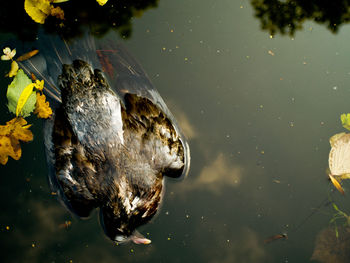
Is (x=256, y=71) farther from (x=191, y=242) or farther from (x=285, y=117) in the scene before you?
(x=191, y=242)

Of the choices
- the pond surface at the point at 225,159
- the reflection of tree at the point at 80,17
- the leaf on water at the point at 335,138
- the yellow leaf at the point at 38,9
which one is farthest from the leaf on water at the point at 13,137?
the leaf on water at the point at 335,138

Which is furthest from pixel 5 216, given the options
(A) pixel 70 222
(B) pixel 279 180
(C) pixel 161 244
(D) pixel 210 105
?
(B) pixel 279 180

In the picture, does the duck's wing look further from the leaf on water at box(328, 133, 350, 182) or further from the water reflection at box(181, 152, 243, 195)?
the leaf on water at box(328, 133, 350, 182)

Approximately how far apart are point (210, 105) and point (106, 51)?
3.79ft

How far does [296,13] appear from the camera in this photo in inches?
115

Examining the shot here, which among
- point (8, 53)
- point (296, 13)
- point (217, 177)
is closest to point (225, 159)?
point (217, 177)

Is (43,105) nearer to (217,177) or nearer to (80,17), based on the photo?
(80,17)

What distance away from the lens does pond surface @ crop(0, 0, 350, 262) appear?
2650mm

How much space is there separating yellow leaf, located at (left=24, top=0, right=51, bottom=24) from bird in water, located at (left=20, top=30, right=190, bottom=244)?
181 mm

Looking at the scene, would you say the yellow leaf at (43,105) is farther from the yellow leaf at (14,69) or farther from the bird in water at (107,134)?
the yellow leaf at (14,69)

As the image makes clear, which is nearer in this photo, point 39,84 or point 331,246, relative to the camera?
point 39,84

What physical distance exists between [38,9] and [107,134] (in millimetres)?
1442

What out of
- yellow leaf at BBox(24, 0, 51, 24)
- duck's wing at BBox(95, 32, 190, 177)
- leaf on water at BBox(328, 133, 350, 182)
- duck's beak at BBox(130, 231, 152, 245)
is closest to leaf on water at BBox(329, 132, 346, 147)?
leaf on water at BBox(328, 133, 350, 182)

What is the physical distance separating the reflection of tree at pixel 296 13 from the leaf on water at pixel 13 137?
8.52 feet
